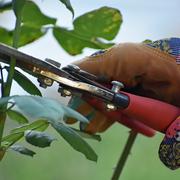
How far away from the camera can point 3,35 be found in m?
0.71

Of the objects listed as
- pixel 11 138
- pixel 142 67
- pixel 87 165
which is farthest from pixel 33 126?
pixel 87 165

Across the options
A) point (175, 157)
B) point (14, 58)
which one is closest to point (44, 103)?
point (14, 58)

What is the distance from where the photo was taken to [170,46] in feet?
2.10

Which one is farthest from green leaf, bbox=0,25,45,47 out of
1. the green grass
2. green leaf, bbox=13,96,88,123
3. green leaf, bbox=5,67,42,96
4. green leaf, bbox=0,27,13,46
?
the green grass

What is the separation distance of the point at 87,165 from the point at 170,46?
1.07 meters

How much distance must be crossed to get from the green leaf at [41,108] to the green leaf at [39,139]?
0.14 metres

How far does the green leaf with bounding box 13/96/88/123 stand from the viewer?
409 mm

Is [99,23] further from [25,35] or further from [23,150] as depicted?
[23,150]

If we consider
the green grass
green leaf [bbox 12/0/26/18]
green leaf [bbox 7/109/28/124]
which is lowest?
the green grass

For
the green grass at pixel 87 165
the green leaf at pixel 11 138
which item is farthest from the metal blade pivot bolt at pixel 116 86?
the green grass at pixel 87 165

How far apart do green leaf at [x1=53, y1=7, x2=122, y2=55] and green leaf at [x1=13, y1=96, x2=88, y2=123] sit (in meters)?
0.28

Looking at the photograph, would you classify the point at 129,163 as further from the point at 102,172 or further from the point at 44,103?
the point at 44,103

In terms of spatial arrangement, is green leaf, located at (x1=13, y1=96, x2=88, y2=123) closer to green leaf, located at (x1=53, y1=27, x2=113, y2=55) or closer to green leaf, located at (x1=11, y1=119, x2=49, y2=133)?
green leaf, located at (x1=11, y1=119, x2=49, y2=133)

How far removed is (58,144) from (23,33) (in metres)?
1.05
